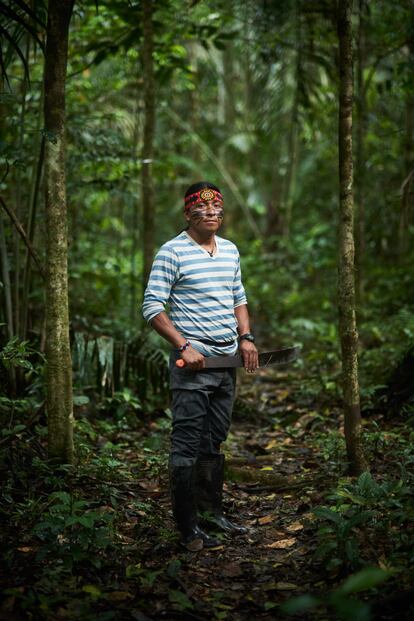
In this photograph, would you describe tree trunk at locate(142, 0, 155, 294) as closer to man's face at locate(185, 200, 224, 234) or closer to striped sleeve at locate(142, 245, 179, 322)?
man's face at locate(185, 200, 224, 234)

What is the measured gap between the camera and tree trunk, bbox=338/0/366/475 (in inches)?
167

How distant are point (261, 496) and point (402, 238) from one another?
7.23 metres

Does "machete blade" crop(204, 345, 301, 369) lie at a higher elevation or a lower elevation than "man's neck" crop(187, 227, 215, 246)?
lower

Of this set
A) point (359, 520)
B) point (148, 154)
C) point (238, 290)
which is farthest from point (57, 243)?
point (148, 154)

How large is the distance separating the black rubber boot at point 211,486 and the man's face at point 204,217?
1485mm

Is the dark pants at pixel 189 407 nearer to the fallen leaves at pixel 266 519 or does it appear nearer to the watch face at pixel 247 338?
the watch face at pixel 247 338

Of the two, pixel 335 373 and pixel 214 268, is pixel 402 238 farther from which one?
pixel 214 268

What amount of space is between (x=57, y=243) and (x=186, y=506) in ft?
6.26

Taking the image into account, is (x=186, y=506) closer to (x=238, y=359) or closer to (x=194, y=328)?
(x=238, y=359)

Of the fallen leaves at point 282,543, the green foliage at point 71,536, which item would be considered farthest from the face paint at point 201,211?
the fallen leaves at point 282,543

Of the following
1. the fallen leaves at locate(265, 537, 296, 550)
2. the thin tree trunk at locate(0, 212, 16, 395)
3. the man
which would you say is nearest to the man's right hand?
the man

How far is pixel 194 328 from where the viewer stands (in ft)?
12.7

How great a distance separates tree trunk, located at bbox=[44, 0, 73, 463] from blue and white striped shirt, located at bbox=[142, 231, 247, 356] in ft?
2.57

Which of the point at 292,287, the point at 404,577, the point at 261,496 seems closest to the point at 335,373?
the point at 261,496
